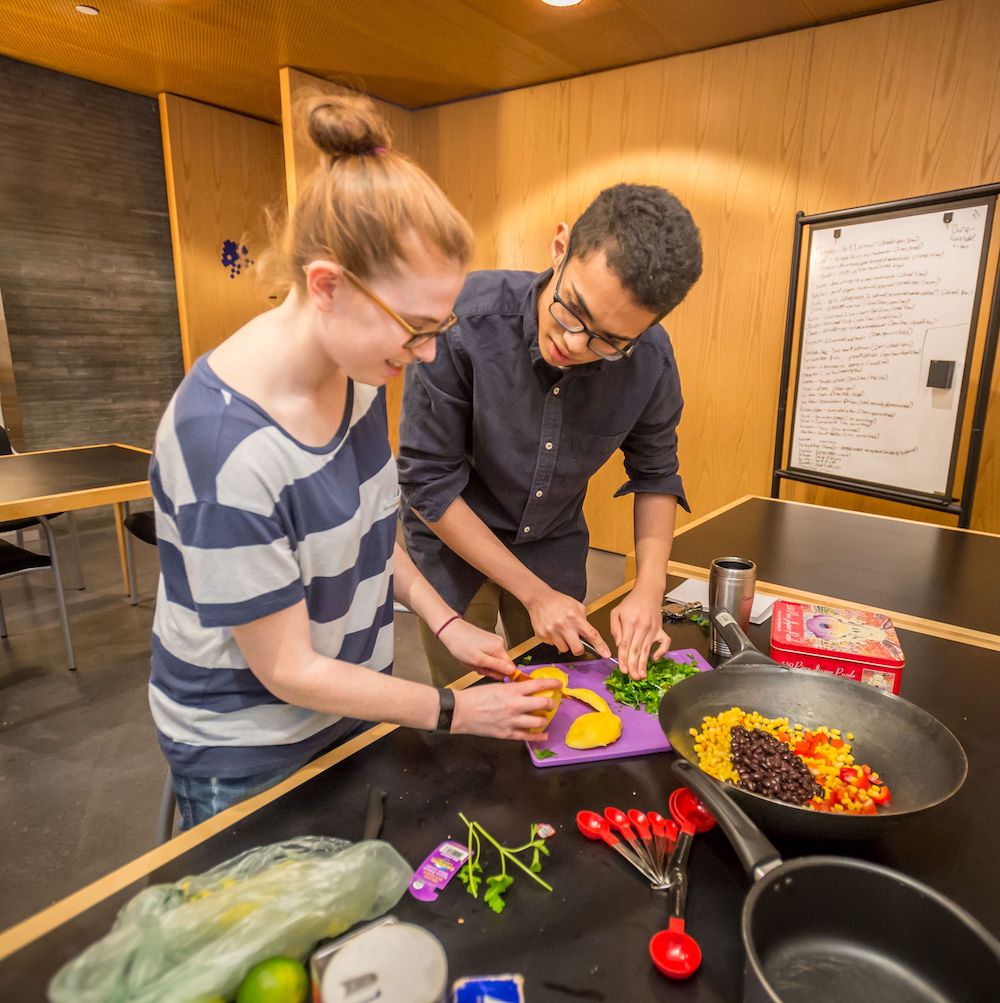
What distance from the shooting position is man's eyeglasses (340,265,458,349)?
2.50 feet

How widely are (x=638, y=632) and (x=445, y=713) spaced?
1.41 feet

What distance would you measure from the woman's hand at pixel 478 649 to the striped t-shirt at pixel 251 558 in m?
0.10

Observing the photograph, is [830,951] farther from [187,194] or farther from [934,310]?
[187,194]

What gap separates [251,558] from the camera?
0.74m

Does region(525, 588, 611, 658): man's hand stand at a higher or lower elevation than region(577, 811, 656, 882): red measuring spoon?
higher

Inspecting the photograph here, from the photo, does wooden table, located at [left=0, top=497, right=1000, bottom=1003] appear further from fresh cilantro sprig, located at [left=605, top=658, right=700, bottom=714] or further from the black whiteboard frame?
the black whiteboard frame

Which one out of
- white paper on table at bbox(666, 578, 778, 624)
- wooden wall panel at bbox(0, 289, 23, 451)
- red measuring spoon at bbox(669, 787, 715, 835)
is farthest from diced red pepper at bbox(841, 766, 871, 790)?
wooden wall panel at bbox(0, 289, 23, 451)

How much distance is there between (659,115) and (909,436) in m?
2.16

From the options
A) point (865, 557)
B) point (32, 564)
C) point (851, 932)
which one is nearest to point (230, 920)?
point (851, 932)

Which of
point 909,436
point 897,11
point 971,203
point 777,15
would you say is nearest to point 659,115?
point 777,15

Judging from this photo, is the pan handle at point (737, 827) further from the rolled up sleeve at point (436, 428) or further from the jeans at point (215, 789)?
the rolled up sleeve at point (436, 428)

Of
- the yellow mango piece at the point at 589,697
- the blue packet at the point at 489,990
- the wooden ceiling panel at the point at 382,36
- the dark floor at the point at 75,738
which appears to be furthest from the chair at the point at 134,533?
the blue packet at the point at 489,990

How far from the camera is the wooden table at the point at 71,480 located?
240cm

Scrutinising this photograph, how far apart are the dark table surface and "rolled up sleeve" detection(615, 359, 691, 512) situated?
2.24ft
